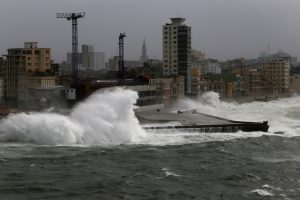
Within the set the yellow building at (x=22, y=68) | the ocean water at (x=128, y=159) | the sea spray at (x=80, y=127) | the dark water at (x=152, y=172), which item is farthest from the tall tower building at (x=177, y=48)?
the dark water at (x=152, y=172)

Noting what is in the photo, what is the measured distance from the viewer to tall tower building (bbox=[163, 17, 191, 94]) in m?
105

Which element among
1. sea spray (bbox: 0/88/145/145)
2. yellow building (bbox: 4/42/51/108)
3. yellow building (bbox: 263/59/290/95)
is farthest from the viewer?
yellow building (bbox: 263/59/290/95)

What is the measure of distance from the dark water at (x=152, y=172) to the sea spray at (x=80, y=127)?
94.5 inches

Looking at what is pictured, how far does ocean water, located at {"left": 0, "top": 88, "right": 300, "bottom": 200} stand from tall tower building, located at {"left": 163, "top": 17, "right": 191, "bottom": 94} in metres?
55.4

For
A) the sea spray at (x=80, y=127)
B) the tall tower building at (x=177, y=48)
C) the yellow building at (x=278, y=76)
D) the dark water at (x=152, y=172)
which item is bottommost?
the dark water at (x=152, y=172)

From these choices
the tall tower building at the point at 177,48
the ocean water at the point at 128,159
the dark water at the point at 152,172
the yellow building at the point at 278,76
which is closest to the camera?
the dark water at the point at 152,172

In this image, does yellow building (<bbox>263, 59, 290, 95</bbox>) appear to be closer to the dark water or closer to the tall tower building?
the tall tower building

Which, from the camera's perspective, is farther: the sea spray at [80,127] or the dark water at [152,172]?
the sea spray at [80,127]

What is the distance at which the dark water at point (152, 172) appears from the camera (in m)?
25.3

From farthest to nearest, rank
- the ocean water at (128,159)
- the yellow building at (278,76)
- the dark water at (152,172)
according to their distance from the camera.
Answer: the yellow building at (278,76), the ocean water at (128,159), the dark water at (152,172)

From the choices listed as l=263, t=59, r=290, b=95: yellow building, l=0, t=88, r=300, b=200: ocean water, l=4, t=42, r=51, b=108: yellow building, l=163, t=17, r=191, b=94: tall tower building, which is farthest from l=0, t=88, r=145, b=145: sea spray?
l=263, t=59, r=290, b=95: yellow building

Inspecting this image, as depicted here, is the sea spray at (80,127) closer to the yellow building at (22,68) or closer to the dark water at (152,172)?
the dark water at (152,172)

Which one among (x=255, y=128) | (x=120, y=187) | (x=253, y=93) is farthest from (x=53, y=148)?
(x=253, y=93)

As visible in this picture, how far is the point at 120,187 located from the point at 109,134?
1533 centimetres
